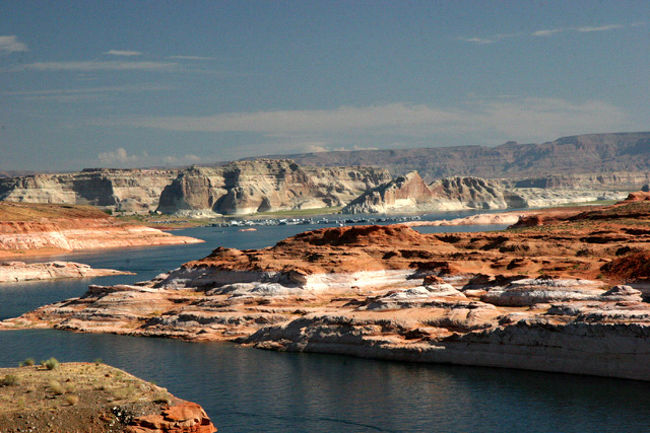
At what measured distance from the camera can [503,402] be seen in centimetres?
3719

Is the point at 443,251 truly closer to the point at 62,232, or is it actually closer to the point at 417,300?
the point at 417,300

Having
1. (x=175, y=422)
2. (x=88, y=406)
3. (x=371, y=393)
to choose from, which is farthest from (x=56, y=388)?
(x=371, y=393)

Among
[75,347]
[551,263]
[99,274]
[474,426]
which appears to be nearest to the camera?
[474,426]

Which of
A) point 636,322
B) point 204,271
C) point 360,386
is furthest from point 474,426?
point 204,271

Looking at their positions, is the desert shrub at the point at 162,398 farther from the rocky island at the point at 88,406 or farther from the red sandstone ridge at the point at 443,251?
the red sandstone ridge at the point at 443,251

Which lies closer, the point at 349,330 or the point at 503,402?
the point at 503,402

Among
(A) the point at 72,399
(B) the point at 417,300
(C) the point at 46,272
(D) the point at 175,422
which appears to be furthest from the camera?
(C) the point at 46,272

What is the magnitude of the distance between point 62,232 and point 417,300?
12500 cm

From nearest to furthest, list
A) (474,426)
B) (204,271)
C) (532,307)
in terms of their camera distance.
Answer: (474,426)
(532,307)
(204,271)

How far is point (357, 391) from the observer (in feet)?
131

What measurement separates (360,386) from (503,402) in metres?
7.51

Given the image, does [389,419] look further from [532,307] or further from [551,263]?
[551,263]

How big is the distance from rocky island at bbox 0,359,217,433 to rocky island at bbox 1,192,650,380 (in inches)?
693

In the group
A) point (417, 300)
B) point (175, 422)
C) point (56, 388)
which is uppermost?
point (417, 300)
